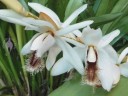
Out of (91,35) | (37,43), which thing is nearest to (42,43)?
(37,43)

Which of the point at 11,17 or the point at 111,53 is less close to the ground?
the point at 11,17

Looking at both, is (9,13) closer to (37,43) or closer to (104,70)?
(37,43)

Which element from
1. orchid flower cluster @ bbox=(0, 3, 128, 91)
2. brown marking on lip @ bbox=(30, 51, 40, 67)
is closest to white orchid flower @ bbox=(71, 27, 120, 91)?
orchid flower cluster @ bbox=(0, 3, 128, 91)

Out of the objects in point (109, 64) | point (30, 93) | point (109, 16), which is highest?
point (109, 16)

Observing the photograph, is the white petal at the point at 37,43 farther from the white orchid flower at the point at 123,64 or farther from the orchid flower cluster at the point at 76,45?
the white orchid flower at the point at 123,64

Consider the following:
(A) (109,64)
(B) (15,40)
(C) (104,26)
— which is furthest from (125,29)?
(B) (15,40)

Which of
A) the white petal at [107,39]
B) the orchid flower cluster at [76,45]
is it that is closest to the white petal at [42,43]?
the orchid flower cluster at [76,45]

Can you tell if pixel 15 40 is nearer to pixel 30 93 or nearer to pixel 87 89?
pixel 30 93
